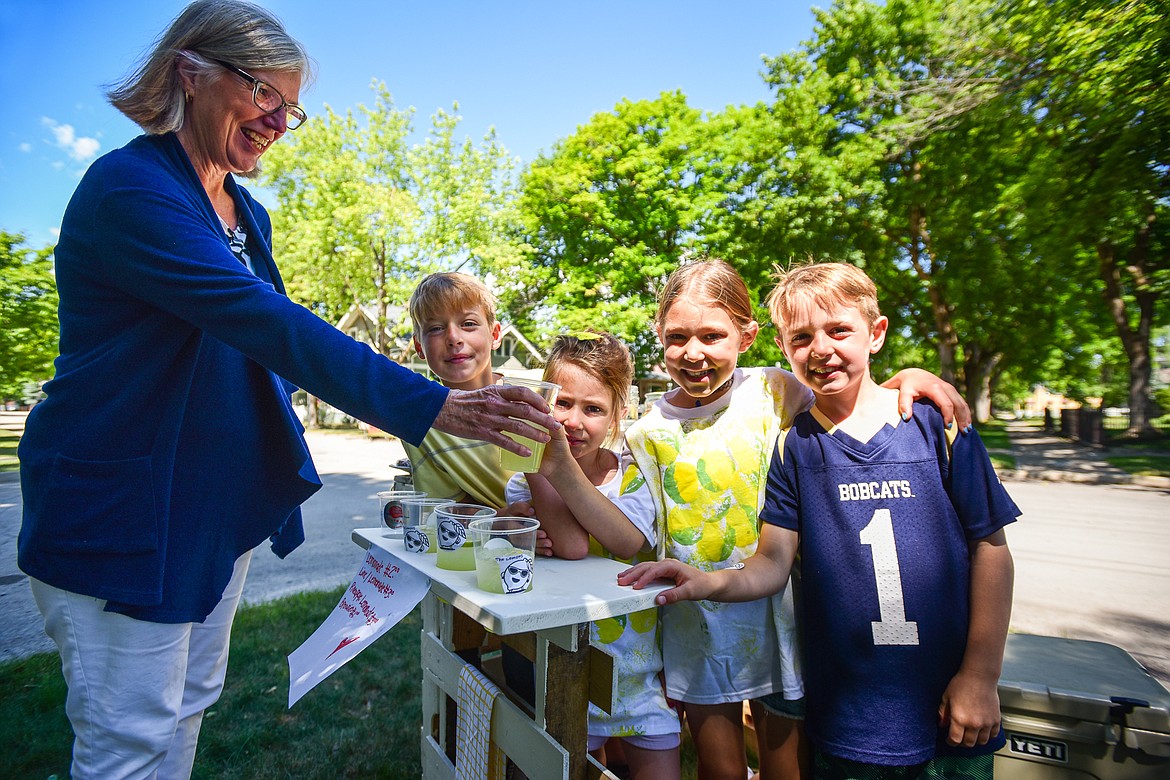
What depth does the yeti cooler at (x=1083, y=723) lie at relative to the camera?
77.2 inches

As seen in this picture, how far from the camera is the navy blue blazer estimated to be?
1481mm

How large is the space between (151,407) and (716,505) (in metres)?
1.65

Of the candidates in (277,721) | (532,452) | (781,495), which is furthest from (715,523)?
(277,721)

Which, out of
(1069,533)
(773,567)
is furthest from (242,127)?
(1069,533)

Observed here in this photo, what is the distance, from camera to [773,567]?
6.32 feet

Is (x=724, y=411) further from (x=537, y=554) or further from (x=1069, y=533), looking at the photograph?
(x=1069, y=533)

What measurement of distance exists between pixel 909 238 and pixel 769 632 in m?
23.4

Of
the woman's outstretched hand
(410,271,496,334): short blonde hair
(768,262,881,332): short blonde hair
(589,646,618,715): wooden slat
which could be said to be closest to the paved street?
(768,262,881,332): short blonde hair

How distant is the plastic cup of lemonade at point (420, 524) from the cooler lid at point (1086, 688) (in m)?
2.01

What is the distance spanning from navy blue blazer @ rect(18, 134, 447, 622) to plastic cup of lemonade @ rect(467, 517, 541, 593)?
0.35m

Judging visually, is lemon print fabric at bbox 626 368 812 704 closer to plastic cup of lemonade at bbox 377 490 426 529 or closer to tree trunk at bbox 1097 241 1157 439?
plastic cup of lemonade at bbox 377 490 426 529

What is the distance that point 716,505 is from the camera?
81.6 inches

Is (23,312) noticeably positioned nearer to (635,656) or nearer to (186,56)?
(186,56)

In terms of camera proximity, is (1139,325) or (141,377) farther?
(1139,325)
